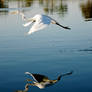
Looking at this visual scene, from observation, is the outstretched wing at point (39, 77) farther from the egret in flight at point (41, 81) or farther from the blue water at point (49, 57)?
the blue water at point (49, 57)

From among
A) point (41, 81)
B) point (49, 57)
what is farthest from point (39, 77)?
point (49, 57)

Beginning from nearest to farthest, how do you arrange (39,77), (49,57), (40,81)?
(40,81)
(39,77)
(49,57)

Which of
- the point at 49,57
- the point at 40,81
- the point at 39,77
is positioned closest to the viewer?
the point at 40,81

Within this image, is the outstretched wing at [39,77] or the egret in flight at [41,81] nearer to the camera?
the egret in flight at [41,81]

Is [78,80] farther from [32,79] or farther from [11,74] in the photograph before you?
[11,74]

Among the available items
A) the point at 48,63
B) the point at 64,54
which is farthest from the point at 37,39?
the point at 48,63

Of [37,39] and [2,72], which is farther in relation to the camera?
[37,39]

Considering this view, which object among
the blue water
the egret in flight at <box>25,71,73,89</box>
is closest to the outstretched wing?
the egret in flight at <box>25,71,73,89</box>

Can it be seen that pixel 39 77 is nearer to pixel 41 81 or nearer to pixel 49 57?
pixel 41 81

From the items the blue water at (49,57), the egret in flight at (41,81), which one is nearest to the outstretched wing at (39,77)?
the egret in flight at (41,81)

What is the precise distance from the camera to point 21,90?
9062mm

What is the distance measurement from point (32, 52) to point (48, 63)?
232cm

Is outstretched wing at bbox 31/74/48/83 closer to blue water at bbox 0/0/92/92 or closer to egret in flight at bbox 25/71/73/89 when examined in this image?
egret in flight at bbox 25/71/73/89

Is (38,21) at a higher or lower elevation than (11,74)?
higher
